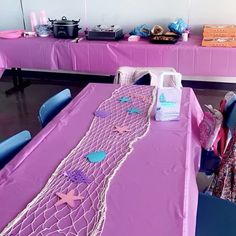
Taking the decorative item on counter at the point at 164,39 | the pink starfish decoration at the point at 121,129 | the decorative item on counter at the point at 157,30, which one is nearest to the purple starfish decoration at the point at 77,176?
the pink starfish decoration at the point at 121,129

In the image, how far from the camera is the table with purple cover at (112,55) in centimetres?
281

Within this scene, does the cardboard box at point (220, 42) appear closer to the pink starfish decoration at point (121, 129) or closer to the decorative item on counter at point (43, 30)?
the decorative item on counter at point (43, 30)

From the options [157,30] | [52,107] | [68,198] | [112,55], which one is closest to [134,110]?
[52,107]

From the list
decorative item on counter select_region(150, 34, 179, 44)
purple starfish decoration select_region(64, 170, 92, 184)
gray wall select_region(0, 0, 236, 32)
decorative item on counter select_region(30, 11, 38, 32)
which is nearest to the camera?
purple starfish decoration select_region(64, 170, 92, 184)

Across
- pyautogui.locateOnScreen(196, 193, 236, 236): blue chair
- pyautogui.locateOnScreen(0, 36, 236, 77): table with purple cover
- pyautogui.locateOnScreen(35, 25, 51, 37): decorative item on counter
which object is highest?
pyautogui.locateOnScreen(35, 25, 51, 37): decorative item on counter

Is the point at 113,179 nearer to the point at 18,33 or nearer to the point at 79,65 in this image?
the point at 79,65

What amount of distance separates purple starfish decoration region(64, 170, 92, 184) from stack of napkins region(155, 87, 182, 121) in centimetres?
47

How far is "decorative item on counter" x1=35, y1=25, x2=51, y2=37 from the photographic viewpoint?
336cm

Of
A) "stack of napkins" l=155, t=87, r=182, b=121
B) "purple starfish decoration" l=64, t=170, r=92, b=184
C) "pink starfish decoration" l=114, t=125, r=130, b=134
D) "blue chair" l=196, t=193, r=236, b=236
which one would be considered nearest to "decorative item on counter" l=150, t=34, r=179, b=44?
"stack of napkins" l=155, t=87, r=182, b=121

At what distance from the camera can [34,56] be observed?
10.5 feet

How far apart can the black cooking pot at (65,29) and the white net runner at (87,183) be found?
1.98 metres

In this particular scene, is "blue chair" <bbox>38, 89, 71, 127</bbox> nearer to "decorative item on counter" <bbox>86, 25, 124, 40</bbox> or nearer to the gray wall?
"decorative item on counter" <bbox>86, 25, 124, 40</bbox>

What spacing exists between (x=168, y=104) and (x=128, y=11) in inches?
95.1

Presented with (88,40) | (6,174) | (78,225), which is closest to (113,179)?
(78,225)
